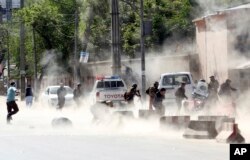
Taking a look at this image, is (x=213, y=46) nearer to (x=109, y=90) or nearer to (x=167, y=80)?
(x=109, y=90)

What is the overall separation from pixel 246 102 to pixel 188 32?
26759mm

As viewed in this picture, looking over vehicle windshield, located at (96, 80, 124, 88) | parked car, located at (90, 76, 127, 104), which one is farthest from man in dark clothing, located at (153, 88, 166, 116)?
vehicle windshield, located at (96, 80, 124, 88)

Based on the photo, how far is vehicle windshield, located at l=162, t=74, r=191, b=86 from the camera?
31.2m

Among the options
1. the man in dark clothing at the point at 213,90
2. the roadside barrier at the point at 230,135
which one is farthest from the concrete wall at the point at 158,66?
the roadside barrier at the point at 230,135

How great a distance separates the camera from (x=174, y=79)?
31.3m

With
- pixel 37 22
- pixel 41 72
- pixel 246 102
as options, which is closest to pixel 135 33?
pixel 37 22

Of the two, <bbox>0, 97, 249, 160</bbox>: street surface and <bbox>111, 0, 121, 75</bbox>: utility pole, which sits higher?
<bbox>111, 0, 121, 75</bbox>: utility pole

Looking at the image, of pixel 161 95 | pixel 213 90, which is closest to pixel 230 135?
pixel 161 95

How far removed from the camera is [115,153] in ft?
48.9

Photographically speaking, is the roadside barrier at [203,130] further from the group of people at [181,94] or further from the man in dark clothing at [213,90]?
the man in dark clothing at [213,90]

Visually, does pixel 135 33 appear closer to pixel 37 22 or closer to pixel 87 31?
pixel 87 31

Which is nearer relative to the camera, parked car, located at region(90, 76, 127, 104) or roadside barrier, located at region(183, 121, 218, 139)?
roadside barrier, located at region(183, 121, 218, 139)

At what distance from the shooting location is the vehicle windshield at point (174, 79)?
31188 mm

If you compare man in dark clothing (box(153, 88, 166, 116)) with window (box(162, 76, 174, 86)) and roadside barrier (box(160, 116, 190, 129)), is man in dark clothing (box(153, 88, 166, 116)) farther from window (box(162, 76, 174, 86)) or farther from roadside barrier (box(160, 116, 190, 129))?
window (box(162, 76, 174, 86))
